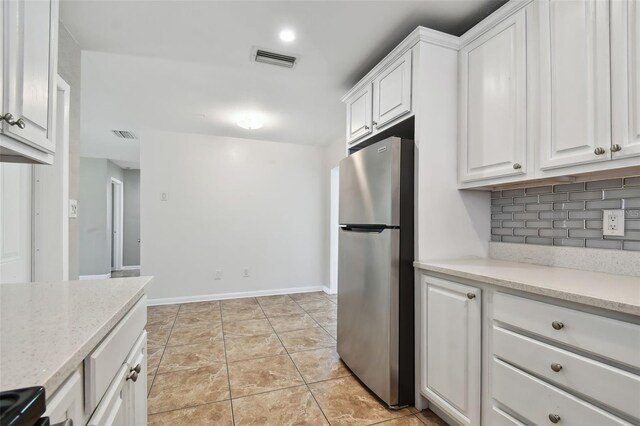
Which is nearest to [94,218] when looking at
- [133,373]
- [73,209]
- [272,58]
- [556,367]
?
[73,209]

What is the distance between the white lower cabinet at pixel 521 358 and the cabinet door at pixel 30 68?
1859 mm

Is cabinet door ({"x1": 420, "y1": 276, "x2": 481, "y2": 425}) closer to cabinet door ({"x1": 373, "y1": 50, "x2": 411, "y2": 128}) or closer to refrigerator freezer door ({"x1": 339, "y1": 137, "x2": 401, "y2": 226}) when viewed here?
refrigerator freezer door ({"x1": 339, "y1": 137, "x2": 401, "y2": 226})

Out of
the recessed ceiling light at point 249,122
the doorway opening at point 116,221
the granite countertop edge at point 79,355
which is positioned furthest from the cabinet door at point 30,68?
the doorway opening at point 116,221

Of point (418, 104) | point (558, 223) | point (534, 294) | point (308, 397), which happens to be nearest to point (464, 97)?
point (418, 104)

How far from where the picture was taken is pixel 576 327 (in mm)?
1023

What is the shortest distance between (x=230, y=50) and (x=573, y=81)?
2032 mm

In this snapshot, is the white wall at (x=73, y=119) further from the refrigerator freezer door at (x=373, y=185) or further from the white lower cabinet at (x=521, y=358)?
the white lower cabinet at (x=521, y=358)

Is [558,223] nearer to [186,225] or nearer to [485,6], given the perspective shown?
[485,6]

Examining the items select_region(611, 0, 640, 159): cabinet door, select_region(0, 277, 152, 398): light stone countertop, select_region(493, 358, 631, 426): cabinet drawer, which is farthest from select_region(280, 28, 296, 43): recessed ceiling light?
select_region(493, 358, 631, 426): cabinet drawer

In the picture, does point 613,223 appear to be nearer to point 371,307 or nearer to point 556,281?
point 556,281

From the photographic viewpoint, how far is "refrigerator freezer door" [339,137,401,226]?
5.82 feet

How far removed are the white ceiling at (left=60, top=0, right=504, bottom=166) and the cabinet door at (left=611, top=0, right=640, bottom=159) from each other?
70 cm

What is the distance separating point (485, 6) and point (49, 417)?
7.99ft

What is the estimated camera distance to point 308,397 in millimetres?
1914
